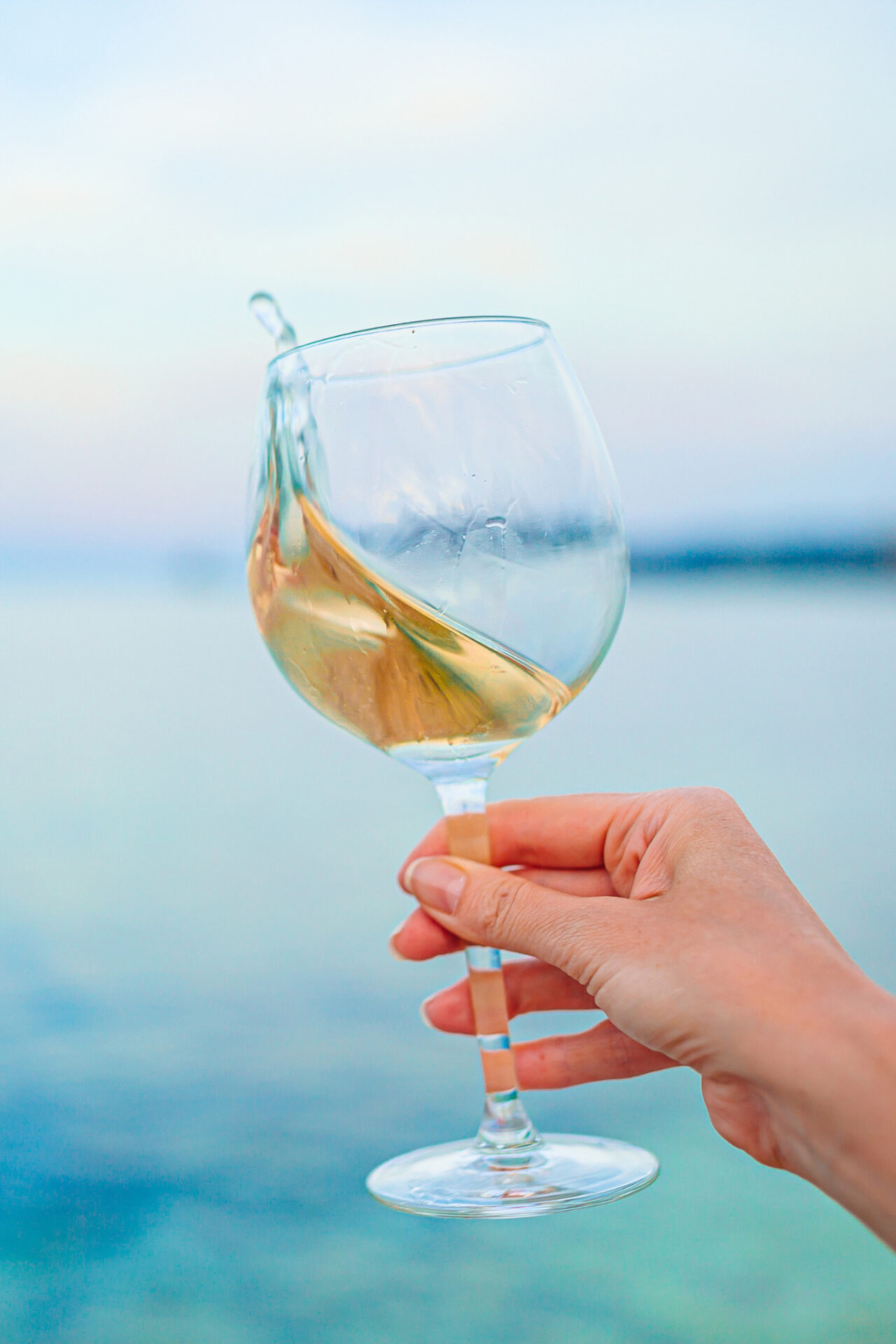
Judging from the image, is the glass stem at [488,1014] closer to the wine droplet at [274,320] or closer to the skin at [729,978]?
the skin at [729,978]

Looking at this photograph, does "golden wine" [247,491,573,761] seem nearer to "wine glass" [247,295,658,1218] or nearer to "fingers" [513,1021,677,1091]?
"wine glass" [247,295,658,1218]

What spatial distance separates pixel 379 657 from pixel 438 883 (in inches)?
5.3

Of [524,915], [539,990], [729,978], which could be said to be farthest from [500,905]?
[539,990]

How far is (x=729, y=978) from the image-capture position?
51 cm

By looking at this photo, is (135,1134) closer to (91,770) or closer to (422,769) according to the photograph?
(422,769)

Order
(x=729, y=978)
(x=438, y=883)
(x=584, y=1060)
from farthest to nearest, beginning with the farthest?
(x=584, y=1060)
(x=438, y=883)
(x=729, y=978)

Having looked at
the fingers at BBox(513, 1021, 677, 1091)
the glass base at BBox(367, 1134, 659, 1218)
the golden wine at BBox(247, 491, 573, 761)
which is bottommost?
the fingers at BBox(513, 1021, 677, 1091)

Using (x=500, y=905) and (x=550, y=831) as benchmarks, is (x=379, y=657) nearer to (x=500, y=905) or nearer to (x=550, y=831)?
(x=500, y=905)

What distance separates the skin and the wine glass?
0.18 feet

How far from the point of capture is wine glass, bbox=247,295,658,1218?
20.7 inches

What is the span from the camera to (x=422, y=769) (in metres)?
0.61

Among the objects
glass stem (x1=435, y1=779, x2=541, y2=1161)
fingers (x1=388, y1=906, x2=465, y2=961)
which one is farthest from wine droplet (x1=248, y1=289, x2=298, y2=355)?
fingers (x1=388, y1=906, x2=465, y2=961)

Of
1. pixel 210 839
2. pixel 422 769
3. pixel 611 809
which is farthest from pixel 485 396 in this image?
Answer: pixel 210 839

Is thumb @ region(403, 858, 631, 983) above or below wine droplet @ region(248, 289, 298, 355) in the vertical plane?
below
